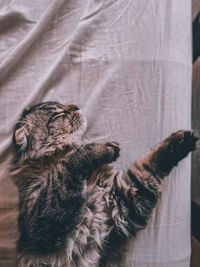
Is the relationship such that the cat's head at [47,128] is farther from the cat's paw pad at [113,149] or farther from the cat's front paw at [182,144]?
the cat's front paw at [182,144]

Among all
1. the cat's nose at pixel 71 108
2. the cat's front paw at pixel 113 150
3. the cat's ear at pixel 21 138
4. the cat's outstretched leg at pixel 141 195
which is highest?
the cat's nose at pixel 71 108

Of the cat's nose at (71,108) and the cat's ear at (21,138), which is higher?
the cat's nose at (71,108)

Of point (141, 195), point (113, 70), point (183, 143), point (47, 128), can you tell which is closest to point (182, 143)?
point (183, 143)

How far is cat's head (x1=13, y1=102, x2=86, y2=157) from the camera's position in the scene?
80 cm

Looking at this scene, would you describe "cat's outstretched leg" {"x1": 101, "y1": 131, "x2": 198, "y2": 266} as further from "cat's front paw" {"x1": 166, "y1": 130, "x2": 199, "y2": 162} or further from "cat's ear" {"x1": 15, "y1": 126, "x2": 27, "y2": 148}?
"cat's ear" {"x1": 15, "y1": 126, "x2": 27, "y2": 148}

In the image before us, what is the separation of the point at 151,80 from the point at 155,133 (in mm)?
188

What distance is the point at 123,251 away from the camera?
802 mm

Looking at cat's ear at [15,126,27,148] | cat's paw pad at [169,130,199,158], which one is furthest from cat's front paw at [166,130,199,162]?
cat's ear at [15,126,27,148]

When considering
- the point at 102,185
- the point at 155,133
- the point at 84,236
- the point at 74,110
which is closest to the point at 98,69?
the point at 74,110

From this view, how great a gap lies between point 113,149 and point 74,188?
18cm

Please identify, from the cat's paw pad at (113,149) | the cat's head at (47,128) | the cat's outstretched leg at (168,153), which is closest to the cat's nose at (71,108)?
the cat's head at (47,128)

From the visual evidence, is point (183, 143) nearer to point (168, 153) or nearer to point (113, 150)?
point (168, 153)

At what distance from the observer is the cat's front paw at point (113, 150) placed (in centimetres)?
81

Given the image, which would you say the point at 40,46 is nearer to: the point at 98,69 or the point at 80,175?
the point at 98,69
